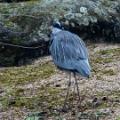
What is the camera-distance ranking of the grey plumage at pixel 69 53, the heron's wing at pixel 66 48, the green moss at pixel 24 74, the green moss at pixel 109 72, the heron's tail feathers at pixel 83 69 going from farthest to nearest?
the green moss at pixel 24 74 → the green moss at pixel 109 72 → the heron's wing at pixel 66 48 → the grey plumage at pixel 69 53 → the heron's tail feathers at pixel 83 69

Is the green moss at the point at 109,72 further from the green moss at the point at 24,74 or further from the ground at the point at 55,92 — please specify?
the green moss at the point at 24,74

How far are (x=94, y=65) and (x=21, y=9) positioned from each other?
198cm

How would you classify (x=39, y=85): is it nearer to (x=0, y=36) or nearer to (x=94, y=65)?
(x=94, y=65)

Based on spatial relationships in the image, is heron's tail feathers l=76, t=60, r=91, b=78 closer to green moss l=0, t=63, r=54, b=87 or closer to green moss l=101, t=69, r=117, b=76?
green moss l=101, t=69, r=117, b=76

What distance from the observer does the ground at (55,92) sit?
4.27m

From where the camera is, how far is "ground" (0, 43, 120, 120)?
4.27 meters

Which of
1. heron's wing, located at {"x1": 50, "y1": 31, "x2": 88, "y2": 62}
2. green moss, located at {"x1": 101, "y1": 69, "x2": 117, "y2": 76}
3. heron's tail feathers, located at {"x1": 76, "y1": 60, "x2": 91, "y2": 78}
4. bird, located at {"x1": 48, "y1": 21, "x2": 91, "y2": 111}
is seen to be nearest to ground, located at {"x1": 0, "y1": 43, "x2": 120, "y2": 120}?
green moss, located at {"x1": 101, "y1": 69, "x2": 117, "y2": 76}

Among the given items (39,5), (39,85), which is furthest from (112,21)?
(39,85)

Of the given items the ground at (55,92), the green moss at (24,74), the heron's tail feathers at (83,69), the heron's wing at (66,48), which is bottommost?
the green moss at (24,74)

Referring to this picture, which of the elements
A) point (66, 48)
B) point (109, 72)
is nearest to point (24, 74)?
point (109, 72)

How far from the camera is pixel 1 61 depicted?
6.66m

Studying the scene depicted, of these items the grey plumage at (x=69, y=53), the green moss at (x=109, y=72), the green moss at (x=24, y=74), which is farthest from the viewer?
the green moss at (x=24, y=74)

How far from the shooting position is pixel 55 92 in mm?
4992

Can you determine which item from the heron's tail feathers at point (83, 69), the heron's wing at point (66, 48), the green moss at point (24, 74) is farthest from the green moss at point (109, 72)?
the heron's tail feathers at point (83, 69)
